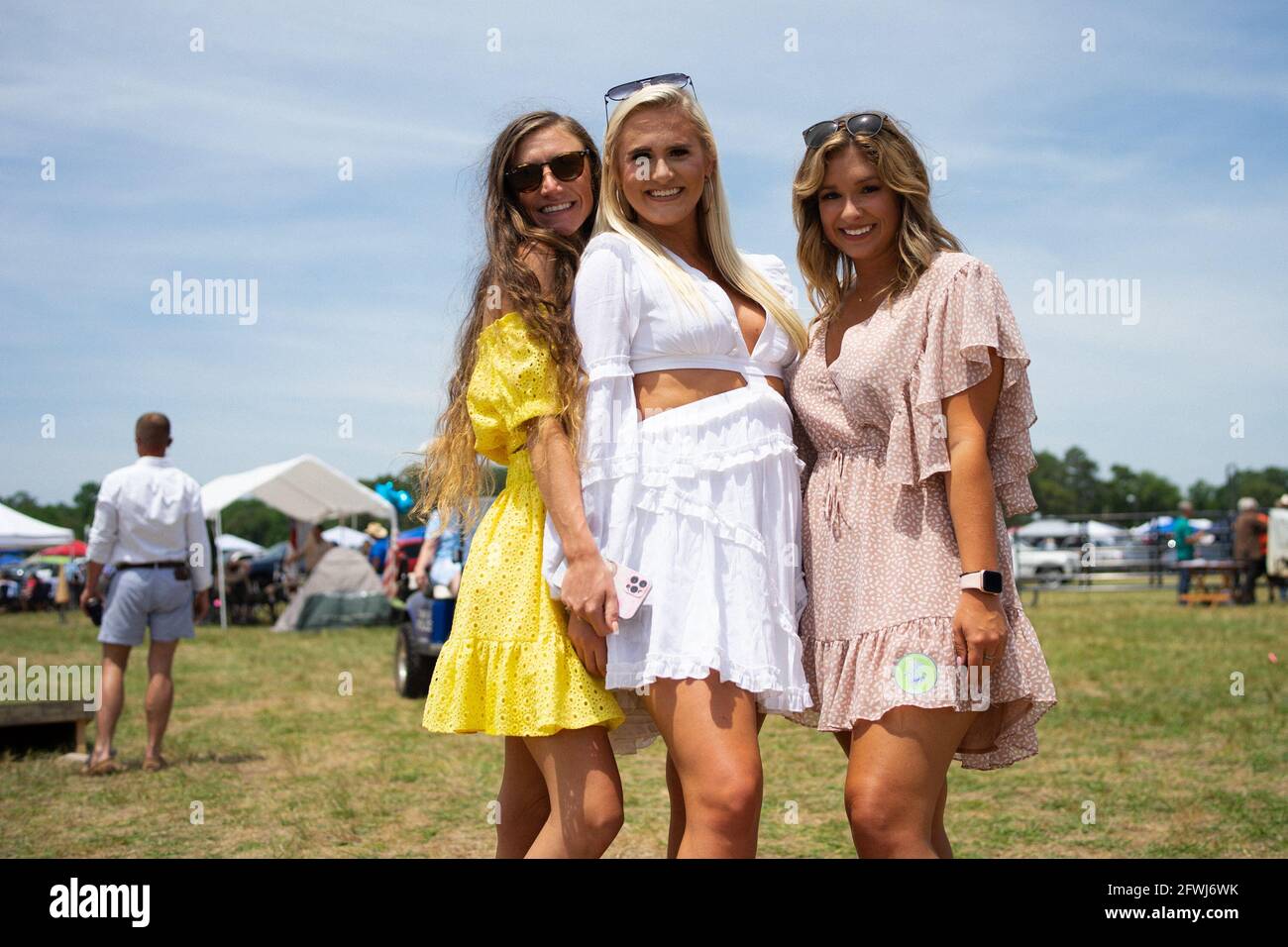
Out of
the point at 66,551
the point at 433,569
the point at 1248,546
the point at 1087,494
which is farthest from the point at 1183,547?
the point at 1087,494

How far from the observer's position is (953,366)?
8.41 feet

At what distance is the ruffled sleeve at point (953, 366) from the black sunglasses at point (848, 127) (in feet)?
1.29

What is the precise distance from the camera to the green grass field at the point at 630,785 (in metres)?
4.91

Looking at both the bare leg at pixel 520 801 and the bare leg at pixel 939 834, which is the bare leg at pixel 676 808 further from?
the bare leg at pixel 939 834

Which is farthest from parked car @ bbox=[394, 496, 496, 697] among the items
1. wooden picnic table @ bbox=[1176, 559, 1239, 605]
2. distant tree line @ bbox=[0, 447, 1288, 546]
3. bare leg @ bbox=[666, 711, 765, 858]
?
distant tree line @ bbox=[0, 447, 1288, 546]

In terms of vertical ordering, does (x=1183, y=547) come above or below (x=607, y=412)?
below

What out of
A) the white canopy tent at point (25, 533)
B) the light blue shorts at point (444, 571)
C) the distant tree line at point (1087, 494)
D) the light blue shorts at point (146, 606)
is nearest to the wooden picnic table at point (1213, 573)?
the light blue shorts at point (444, 571)

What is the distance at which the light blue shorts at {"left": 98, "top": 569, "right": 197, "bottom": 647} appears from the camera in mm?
6746

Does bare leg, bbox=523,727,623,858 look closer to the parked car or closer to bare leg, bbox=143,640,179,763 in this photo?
bare leg, bbox=143,640,179,763

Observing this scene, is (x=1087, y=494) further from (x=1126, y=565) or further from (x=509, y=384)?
(x=509, y=384)

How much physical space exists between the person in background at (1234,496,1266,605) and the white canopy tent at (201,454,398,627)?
44.7 feet

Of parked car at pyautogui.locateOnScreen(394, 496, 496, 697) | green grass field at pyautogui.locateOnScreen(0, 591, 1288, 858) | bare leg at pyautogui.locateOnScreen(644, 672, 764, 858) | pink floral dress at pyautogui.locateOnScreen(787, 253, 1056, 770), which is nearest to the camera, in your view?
bare leg at pyautogui.locateOnScreen(644, 672, 764, 858)

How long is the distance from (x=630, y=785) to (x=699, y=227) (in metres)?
3.89

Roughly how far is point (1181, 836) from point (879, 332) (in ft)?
10.5
